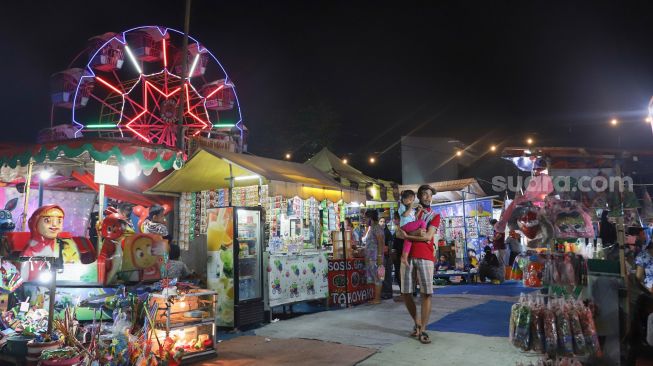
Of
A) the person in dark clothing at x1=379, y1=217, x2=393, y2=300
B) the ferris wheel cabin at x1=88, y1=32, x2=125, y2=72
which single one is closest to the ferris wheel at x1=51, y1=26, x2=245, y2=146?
the ferris wheel cabin at x1=88, y1=32, x2=125, y2=72

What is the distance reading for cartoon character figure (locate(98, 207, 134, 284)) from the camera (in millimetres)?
5762

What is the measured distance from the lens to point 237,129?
62.8 feet

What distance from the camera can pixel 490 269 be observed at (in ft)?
38.1

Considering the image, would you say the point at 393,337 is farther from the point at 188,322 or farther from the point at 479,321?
the point at 188,322

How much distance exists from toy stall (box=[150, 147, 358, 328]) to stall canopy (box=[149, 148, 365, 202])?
0.05 feet

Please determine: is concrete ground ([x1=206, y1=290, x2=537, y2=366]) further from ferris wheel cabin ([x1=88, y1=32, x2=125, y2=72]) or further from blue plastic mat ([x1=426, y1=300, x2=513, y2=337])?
ferris wheel cabin ([x1=88, y1=32, x2=125, y2=72])

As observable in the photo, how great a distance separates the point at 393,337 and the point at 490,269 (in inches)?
270

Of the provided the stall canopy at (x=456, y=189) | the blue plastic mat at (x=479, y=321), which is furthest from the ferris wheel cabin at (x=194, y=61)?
the blue plastic mat at (x=479, y=321)

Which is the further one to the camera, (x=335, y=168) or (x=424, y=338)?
(x=335, y=168)

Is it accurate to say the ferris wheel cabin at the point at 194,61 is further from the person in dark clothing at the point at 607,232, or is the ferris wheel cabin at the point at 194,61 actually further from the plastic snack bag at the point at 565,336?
the plastic snack bag at the point at 565,336

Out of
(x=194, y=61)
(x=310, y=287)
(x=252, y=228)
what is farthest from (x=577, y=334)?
(x=194, y=61)

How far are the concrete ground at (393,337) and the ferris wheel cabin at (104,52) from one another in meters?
13.6

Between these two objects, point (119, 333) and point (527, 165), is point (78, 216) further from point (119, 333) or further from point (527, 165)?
point (527, 165)

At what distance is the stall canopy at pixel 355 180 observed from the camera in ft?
32.6
